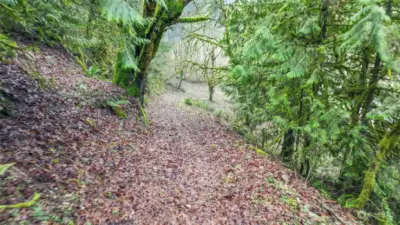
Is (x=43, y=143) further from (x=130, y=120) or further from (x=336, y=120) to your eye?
(x=336, y=120)

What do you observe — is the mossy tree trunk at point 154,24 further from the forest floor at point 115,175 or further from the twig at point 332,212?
the twig at point 332,212

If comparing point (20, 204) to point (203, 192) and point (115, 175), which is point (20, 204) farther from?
point (203, 192)

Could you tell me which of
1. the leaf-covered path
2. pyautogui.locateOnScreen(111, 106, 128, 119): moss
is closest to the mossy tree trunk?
pyautogui.locateOnScreen(111, 106, 128, 119): moss

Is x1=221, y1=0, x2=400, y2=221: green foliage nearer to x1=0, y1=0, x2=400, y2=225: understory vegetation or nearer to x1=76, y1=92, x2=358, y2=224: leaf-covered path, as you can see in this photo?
x1=0, y1=0, x2=400, y2=225: understory vegetation

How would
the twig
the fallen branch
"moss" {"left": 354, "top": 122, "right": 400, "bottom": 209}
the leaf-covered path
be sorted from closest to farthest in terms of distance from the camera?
the fallen branch
the leaf-covered path
the twig
"moss" {"left": 354, "top": 122, "right": 400, "bottom": 209}

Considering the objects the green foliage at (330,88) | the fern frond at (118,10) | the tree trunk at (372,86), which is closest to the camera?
the fern frond at (118,10)

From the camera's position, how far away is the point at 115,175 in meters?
4.56

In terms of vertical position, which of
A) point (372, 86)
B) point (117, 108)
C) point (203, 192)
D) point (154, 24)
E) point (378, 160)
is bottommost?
point (203, 192)

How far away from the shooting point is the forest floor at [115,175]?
3387 millimetres

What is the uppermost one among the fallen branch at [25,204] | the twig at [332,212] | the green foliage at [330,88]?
the green foliage at [330,88]

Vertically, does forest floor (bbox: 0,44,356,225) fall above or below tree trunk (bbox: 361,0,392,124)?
below

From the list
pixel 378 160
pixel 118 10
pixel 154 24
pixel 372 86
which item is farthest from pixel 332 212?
pixel 154 24

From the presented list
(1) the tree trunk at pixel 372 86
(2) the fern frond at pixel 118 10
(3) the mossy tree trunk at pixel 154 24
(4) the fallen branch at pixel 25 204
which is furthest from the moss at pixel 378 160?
(3) the mossy tree trunk at pixel 154 24

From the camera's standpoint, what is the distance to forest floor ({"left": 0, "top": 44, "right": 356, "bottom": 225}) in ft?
11.1
